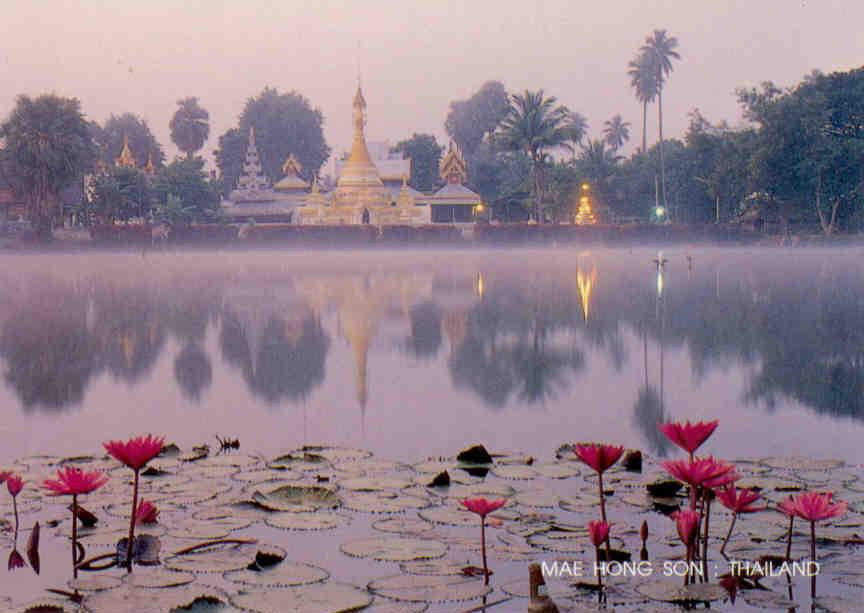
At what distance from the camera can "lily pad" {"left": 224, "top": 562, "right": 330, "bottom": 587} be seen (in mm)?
3834

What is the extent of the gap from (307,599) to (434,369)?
6.73 metres

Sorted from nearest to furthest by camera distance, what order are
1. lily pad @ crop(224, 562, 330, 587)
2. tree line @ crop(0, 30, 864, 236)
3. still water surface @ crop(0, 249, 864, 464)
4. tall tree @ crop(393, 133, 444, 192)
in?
lily pad @ crop(224, 562, 330, 587)
still water surface @ crop(0, 249, 864, 464)
tree line @ crop(0, 30, 864, 236)
tall tree @ crop(393, 133, 444, 192)

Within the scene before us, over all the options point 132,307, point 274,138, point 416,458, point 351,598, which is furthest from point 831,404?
point 274,138

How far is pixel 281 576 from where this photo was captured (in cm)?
390

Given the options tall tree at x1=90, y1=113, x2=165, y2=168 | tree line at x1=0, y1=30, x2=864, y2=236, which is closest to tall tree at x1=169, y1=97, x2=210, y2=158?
tall tree at x1=90, y1=113, x2=165, y2=168

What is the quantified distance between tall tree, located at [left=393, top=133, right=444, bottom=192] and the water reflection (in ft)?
219

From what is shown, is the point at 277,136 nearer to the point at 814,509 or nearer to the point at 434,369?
the point at 434,369

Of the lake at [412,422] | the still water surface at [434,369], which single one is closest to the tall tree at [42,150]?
the still water surface at [434,369]

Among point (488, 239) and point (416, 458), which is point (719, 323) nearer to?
point (416, 458)

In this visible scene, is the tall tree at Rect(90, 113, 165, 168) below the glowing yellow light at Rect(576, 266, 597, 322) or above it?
above

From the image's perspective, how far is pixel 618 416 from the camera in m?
7.78

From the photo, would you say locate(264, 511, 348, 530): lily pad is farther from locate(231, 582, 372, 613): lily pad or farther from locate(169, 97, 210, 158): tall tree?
locate(169, 97, 210, 158): tall tree

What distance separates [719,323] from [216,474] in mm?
10450

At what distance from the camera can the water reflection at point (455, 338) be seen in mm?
9203
